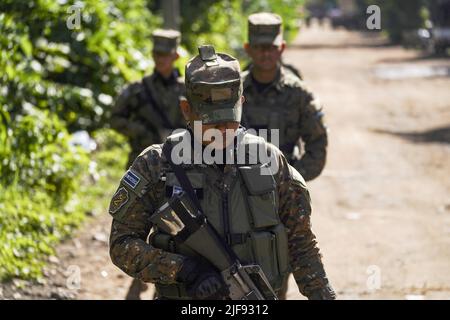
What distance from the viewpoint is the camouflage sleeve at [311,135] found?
6.66 m

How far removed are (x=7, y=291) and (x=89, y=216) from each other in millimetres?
2909

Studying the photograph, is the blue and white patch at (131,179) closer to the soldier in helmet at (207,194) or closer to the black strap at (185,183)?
the soldier in helmet at (207,194)

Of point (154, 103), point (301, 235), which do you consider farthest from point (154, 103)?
point (301, 235)

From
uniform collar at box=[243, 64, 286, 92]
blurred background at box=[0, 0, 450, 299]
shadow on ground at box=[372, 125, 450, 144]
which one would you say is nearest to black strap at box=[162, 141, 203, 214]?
uniform collar at box=[243, 64, 286, 92]

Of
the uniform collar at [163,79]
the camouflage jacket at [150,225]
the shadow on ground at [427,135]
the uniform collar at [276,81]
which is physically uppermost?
the camouflage jacket at [150,225]

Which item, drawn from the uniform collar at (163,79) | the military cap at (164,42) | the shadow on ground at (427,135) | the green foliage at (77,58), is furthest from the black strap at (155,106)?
the shadow on ground at (427,135)

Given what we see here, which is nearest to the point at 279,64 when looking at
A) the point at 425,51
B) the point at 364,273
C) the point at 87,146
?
the point at 364,273

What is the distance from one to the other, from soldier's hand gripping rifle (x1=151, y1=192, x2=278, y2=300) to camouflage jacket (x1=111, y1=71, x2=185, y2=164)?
13.6ft

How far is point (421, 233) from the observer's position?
9.89 m

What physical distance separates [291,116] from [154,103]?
1752mm

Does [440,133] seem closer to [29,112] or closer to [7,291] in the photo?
[29,112]

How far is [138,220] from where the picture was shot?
4.19m

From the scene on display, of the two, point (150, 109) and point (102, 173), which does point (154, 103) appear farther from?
point (102, 173)

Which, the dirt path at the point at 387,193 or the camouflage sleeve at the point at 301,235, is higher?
the camouflage sleeve at the point at 301,235
